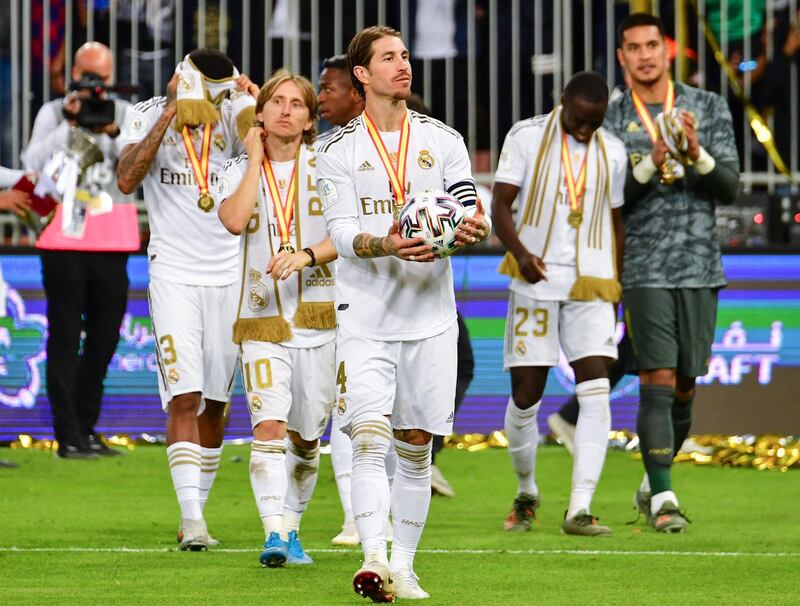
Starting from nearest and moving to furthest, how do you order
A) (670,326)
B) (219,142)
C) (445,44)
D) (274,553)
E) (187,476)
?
1. (274,553)
2. (187,476)
3. (219,142)
4. (670,326)
5. (445,44)

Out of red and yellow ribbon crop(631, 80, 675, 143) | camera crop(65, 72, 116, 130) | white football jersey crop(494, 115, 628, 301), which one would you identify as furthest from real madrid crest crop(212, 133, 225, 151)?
camera crop(65, 72, 116, 130)

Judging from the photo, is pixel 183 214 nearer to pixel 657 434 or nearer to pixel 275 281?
pixel 275 281

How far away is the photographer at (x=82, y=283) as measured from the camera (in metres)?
11.1

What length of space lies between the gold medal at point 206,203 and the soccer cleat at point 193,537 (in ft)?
4.55

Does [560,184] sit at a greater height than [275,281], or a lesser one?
greater

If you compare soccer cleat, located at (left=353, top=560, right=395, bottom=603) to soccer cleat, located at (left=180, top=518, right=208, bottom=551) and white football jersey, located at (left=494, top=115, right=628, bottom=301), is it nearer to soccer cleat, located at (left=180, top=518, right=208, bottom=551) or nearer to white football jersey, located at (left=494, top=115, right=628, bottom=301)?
soccer cleat, located at (left=180, top=518, right=208, bottom=551)

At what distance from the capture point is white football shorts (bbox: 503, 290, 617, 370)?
27.5ft

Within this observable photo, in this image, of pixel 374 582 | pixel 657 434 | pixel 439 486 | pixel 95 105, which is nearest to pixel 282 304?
pixel 374 582

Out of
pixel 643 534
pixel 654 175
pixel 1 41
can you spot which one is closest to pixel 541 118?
pixel 654 175

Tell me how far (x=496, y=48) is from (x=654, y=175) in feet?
13.7

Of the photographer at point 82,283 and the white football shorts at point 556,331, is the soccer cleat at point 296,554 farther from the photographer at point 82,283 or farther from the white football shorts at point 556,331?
the photographer at point 82,283

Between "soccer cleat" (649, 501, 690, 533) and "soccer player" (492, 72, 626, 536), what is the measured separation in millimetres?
365

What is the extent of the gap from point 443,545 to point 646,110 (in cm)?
248

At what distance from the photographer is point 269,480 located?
703 cm
